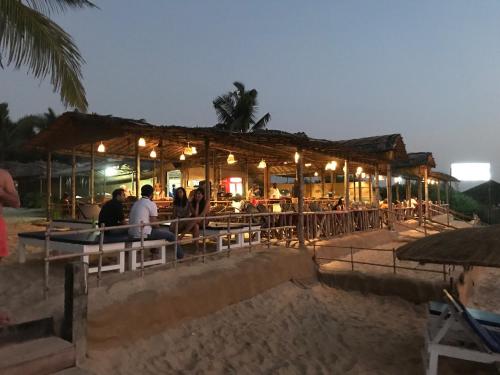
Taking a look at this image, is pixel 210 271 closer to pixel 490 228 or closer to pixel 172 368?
pixel 172 368

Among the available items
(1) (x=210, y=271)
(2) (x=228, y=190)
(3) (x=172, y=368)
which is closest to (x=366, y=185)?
(2) (x=228, y=190)

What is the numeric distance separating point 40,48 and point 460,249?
20.6 feet

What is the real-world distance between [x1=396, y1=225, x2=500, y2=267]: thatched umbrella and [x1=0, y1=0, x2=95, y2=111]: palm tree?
5629mm

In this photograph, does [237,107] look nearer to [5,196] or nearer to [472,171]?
[472,171]

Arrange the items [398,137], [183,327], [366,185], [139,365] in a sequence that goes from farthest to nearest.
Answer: [366,185], [398,137], [183,327], [139,365]

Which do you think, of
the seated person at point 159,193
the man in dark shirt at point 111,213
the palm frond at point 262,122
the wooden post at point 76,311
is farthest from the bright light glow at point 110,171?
the wooden post at point 76,311

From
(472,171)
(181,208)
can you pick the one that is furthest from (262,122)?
(181,208)

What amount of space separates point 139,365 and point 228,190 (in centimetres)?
1520

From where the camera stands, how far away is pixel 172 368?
4449 mm

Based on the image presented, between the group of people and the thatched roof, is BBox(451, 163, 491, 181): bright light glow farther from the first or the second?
the group of people

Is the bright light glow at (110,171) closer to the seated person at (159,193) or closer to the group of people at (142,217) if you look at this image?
the seated person at (159,193)

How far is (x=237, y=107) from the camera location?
2811cm

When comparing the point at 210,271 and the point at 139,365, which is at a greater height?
the point at 210,271

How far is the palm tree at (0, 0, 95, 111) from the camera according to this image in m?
5.85
